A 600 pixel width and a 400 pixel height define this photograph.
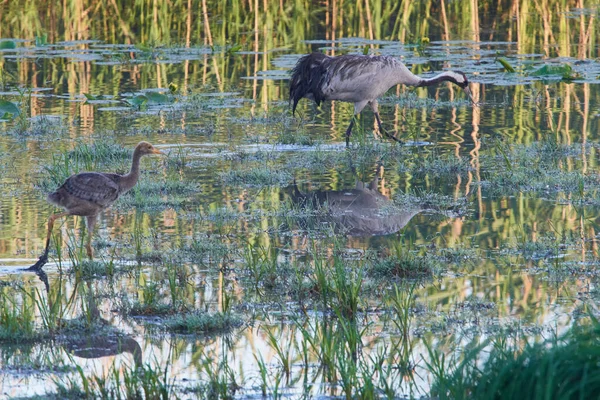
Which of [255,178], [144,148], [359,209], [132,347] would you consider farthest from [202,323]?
[255,178]

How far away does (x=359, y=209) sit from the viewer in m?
8.64

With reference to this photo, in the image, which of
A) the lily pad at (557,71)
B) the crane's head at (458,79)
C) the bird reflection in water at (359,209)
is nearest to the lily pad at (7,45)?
the crane's head at (458,79)

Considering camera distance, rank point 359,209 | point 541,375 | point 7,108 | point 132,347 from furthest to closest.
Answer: point 7,108 → point 359,209 → point 132,347 → point 541,375

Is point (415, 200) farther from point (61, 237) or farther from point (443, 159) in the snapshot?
point (61, 237)

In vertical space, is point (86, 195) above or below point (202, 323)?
above

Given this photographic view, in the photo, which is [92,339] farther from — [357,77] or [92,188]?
[357,77]

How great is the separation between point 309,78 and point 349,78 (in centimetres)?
55

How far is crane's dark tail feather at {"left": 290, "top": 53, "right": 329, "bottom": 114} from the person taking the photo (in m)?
11.8

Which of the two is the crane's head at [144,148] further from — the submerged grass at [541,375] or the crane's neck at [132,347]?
the submerged grass at [541,375]

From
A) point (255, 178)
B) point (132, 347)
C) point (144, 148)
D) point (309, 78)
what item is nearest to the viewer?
point (132, 347)

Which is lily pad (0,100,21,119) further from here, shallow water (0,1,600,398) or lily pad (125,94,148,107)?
lily pad (125,94,148,107)

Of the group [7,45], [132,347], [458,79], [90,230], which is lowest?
[132,347]

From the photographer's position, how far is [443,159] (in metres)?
10.2

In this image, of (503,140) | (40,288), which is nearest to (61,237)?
(40,288)
